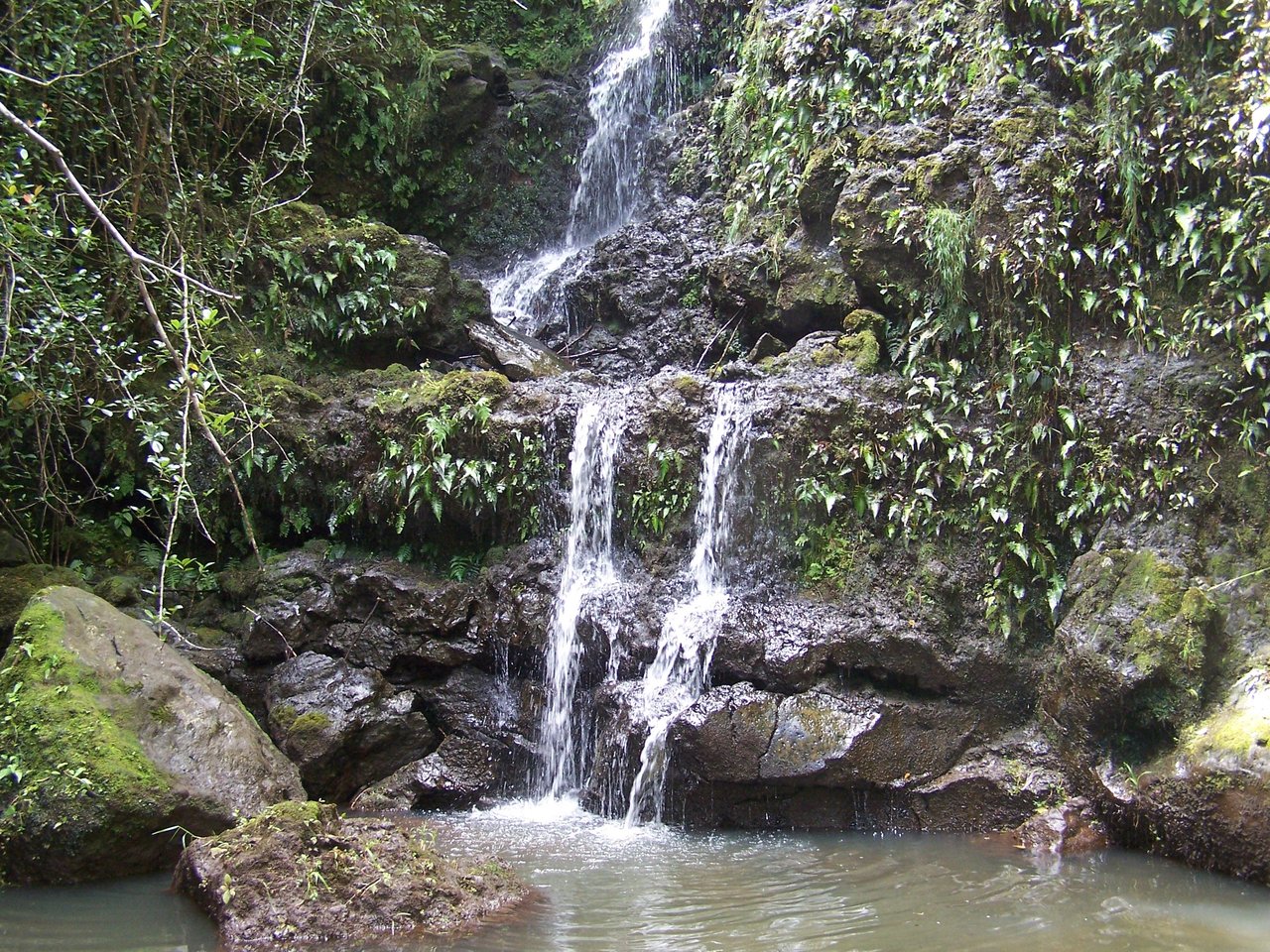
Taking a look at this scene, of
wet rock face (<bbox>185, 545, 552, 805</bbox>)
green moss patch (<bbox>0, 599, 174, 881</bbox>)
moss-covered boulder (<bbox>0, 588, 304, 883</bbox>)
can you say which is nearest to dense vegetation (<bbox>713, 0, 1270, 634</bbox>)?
wet rock face (<bbox>185, 545, 552, 805</bbox>)

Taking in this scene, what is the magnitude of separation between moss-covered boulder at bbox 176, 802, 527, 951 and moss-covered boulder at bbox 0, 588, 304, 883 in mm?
Result: 629

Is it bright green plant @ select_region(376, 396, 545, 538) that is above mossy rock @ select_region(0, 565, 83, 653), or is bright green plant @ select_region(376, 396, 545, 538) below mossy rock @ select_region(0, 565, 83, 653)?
above

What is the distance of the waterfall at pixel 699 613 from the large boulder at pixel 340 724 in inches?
82.6

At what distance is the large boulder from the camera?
23.6 feet

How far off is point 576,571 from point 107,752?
3.98 m

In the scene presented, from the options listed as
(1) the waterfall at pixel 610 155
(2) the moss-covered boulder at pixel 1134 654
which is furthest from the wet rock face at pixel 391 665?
(1) the waterfall at pixel 610 155

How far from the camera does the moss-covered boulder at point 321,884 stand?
429 cm

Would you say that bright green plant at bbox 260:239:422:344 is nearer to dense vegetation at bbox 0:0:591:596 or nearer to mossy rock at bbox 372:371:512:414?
dense vegetation at bbox 0:0:591:596

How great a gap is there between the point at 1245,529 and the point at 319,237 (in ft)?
29.8

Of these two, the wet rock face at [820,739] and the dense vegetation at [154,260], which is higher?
the dense vegetation at [154,260]

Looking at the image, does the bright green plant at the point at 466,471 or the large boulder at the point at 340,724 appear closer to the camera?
the large boulder at the point at 340,724

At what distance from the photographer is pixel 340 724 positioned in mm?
7336

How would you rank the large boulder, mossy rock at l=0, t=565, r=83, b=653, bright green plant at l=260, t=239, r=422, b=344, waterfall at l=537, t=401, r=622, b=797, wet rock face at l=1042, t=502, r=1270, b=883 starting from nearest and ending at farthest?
wet rock face at l=1042, t=502, r=1270, b=883, mossy rock at l=0, t=565, r=83, b=653, the large boulder, waterfall at l=537, t=401, r=622, b=797, bright green plant at l=260, t=239, r=422, b=344

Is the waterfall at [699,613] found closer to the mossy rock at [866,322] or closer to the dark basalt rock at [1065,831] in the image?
the mossy rock at [866,322]
